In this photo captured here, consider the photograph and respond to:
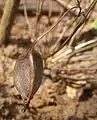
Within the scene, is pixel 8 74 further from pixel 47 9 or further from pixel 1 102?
pixel 47 9

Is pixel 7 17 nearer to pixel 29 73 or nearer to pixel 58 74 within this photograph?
pixel 58 74

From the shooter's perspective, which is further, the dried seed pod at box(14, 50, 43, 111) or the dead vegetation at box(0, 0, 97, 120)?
the dead vegetation at box(0, 0, 97, 120)

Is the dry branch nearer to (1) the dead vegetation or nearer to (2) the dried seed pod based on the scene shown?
(1) the dead vegetation

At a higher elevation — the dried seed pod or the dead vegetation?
the dried seed pod

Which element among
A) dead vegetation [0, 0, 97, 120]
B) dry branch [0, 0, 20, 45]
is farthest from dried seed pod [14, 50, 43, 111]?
dry branch [0, 0, 20, 45]

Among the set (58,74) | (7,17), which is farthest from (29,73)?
(7,17)

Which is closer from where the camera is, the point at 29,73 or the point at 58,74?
the point at 29,73

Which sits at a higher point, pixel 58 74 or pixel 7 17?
pixel 7 17

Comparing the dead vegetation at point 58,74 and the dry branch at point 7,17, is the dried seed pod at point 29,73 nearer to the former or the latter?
the dead vegetation at point 58,74
